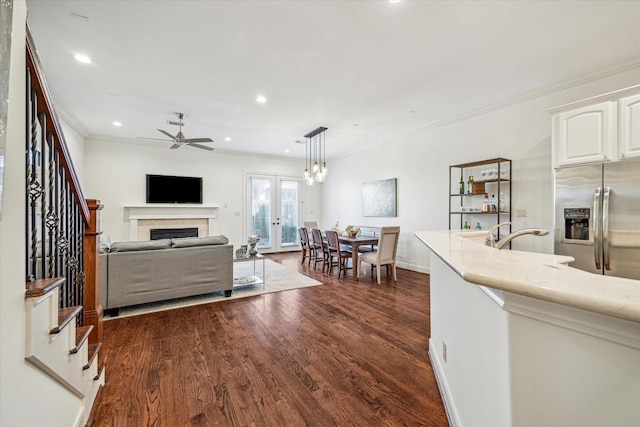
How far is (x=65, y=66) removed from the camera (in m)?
3.12

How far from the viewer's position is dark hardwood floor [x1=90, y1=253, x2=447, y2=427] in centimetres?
165

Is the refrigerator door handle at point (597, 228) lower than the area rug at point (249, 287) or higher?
higher

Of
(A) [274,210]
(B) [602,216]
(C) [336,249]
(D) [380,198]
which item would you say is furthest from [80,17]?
(A) [274,210]

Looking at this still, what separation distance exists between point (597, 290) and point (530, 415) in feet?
1.35

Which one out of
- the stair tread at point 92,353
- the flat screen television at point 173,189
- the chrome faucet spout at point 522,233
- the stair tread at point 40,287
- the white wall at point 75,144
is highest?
the white wall at point 75,144

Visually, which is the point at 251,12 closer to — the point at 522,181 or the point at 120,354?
the point at 120,354

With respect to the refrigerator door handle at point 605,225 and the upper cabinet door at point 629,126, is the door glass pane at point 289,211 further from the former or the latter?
the upper cabinet door at point 629,126

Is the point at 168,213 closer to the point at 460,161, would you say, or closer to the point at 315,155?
the point at 315,155

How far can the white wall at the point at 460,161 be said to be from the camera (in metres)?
3.58

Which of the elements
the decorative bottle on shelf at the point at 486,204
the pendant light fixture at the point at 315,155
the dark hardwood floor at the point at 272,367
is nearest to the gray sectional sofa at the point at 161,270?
the dark hardwood floor at the point at 272,367

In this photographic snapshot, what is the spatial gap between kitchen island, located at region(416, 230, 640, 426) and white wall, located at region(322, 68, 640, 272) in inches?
140

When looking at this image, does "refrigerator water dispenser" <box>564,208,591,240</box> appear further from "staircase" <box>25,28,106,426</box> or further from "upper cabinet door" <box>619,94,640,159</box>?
"staircase" <box>25,28,106,426</box>

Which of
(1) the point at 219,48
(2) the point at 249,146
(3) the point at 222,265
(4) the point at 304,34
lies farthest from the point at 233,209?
(4) the point at 304,34

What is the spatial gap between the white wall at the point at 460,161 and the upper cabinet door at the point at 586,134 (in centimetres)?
68
